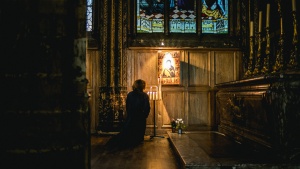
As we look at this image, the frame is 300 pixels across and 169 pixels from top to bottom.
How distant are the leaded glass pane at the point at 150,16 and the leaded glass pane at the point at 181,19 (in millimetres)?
315

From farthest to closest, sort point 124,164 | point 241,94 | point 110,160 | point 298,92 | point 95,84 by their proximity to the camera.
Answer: point 95,84, point 241,94, point 110,160, point 124,164, point 298,92

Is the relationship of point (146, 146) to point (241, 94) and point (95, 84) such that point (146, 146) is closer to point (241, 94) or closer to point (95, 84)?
point (241, 94)

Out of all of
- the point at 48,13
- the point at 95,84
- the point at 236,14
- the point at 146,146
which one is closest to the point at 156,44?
the point at 95,84

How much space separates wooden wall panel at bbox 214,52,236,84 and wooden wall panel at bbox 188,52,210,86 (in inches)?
13.0

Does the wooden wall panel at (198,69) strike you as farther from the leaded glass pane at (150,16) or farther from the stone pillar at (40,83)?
the stone pillar at (40,83)

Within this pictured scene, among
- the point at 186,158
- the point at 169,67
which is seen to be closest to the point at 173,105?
the point at 169,67

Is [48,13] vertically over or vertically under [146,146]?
over

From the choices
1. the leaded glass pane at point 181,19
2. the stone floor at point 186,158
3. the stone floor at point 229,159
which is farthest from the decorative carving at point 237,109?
the leaded glass pane at point 181,19

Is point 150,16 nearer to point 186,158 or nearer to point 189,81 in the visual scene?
point 189,81

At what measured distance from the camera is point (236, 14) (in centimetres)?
825

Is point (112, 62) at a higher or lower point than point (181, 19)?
lower

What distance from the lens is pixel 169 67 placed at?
7789 millimetres

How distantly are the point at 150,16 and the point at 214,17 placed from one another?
2.02m

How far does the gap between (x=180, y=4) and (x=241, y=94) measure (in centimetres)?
460
